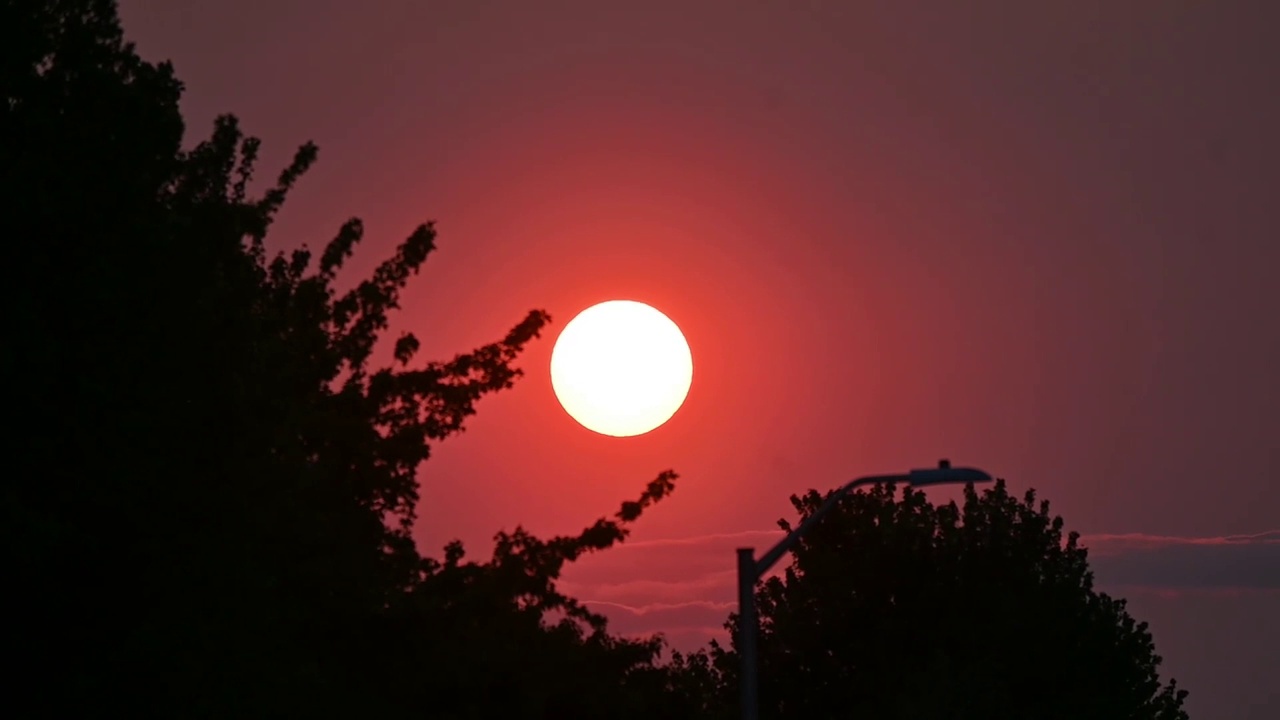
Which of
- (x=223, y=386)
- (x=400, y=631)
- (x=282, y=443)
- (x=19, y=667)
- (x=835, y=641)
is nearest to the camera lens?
(x=19, y=667)

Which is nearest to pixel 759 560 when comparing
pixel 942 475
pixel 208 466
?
pixel 942 475

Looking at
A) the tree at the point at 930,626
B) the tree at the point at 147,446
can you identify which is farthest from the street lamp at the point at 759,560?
the tree at the point at 930,626

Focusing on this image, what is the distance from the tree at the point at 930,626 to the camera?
156ft

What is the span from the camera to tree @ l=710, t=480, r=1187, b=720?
156 ft

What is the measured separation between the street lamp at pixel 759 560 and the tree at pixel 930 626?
25.5m

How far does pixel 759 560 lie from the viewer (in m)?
20.0

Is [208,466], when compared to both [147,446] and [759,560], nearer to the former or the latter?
[147,446]

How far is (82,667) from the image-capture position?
13570mm

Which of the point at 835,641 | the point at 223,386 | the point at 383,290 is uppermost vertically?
the point at 835,641

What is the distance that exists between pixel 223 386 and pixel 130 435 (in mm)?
1218

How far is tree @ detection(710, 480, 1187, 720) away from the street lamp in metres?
25.5

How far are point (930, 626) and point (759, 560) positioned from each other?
30.2m

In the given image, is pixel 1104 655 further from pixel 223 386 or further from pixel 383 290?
pixel 223 386

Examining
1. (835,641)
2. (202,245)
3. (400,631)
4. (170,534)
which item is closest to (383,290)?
(400,631)
